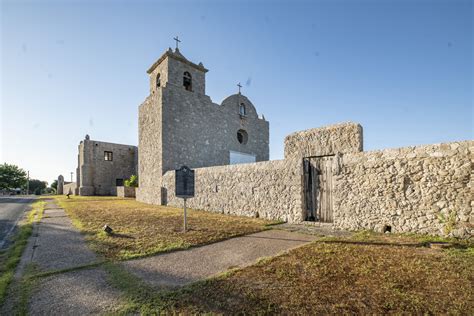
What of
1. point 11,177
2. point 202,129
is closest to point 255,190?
point 202,129

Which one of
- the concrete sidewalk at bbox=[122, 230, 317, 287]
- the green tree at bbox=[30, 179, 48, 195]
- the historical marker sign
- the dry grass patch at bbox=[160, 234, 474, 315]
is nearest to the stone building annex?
the dry grass patch at bbox=[160, 234, 474, 315]

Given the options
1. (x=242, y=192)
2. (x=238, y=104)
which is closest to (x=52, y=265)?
(x=242, y=192)

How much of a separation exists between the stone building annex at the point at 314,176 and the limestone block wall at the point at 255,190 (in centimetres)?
4

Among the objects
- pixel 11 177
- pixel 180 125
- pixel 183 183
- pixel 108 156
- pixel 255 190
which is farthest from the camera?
pixel 11 177

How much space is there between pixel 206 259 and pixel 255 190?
17.5ft

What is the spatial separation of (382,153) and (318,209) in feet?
8.87

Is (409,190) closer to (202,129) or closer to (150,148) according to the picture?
(202,129)

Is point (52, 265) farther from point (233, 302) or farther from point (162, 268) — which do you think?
point (233, 302)

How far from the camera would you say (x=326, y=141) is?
7.58 m

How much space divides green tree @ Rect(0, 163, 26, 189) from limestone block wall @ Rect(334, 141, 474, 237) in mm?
62398

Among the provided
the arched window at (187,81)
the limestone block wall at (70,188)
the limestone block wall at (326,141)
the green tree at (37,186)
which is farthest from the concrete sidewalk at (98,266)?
the green tree at (37,186)

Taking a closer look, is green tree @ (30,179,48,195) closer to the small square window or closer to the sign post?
the small square window

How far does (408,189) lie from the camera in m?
5.76

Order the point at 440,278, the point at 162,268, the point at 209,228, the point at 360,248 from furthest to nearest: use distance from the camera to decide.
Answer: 1. the point at 209,228
2. the point at 360,248
3. the point at 162,268
4. the point at 440,278
